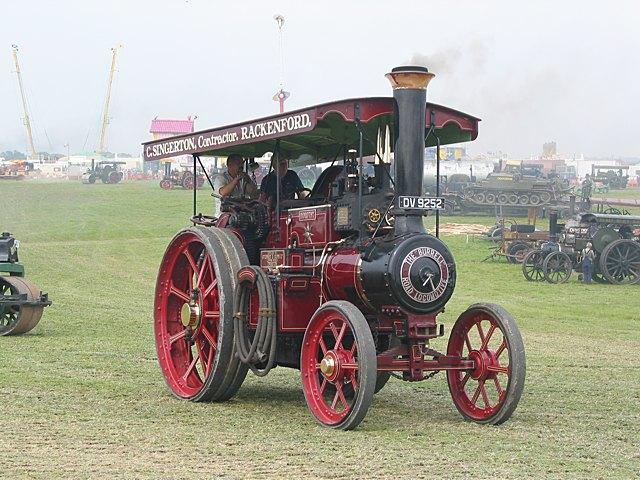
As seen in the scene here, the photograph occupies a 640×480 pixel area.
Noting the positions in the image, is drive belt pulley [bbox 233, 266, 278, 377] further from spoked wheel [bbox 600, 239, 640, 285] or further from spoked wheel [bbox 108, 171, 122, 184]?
spoked wheel [bbox 108, 171, 122, 184]

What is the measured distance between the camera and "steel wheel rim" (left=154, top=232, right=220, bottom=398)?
8.66 metres

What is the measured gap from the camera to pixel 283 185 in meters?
8.92

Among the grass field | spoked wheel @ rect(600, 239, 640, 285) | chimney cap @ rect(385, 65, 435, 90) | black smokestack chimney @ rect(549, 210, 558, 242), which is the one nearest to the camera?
the grass field

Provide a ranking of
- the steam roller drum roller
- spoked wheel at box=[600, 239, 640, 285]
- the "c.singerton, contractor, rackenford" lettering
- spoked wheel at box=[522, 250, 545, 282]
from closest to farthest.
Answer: the steam roller drum roller
the "c.singerton, contractor, rackenford" lettering
spoked wheel at box=[600, 239, 640, 285]
spoked wheel at box=[522, 250, 545, 282]

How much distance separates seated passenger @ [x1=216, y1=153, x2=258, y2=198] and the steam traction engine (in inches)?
4.2

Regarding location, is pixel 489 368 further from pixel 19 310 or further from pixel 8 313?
pixel 8 313

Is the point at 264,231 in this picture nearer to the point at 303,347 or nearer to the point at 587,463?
the point at 303,347

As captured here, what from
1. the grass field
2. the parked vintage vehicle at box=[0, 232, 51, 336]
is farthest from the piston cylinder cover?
the parked vintage vehicle at box=[0, 232, 51, 336]

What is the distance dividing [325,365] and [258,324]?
2.80ft

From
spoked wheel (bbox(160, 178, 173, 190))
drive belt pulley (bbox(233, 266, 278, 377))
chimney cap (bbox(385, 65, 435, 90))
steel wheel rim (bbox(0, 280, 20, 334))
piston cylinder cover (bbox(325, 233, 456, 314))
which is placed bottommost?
steel wheel rim (bbox(0, 280, 20, 334))

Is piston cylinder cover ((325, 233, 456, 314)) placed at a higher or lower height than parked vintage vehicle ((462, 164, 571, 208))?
lower

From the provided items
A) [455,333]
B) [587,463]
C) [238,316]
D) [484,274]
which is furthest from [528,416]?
[484,274]

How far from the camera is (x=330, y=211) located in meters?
7.90

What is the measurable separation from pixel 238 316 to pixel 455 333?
1.50 m
